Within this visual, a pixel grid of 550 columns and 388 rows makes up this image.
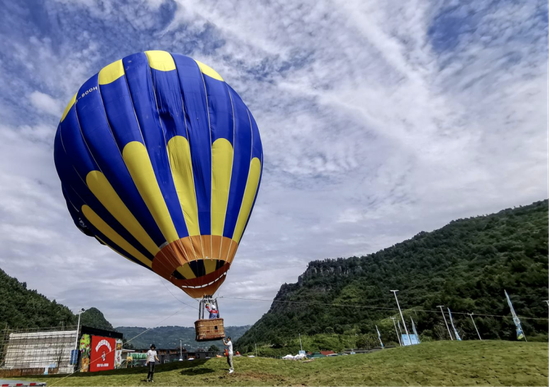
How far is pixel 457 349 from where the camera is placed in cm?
1329

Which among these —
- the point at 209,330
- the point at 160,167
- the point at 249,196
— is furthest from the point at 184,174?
the point at 209,330

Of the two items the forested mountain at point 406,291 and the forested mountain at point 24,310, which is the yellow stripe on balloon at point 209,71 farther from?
the forested mountain at point 24,310

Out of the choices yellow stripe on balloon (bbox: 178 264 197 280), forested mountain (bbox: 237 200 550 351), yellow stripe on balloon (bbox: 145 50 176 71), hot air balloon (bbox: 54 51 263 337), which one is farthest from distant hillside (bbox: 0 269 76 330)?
yellow stripe on balloon (bbox: 145 50 176 71)

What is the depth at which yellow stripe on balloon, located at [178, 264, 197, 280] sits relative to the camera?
12531 millimetres

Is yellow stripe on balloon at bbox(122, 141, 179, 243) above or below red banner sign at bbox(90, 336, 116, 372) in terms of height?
above

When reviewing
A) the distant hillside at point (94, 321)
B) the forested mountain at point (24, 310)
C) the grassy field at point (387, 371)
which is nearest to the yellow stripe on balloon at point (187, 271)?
the grassy field at point (387, 371)

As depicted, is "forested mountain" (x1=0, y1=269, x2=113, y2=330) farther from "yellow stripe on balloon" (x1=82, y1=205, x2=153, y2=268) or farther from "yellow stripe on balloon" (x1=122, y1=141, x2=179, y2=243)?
"yellow stripe on balloon" (x1=122, y1=141, x2=179, y2=243)

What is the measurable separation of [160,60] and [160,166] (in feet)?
17.3

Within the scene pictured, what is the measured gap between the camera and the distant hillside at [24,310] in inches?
3447

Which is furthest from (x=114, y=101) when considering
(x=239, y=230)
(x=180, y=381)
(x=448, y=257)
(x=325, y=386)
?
(x=448, y=257)

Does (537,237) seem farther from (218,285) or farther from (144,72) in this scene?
(144,72)

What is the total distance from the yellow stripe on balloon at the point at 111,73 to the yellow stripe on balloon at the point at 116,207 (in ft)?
13.4

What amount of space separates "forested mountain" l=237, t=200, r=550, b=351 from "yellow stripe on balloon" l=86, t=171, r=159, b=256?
27.7m

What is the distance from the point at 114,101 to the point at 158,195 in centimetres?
449
